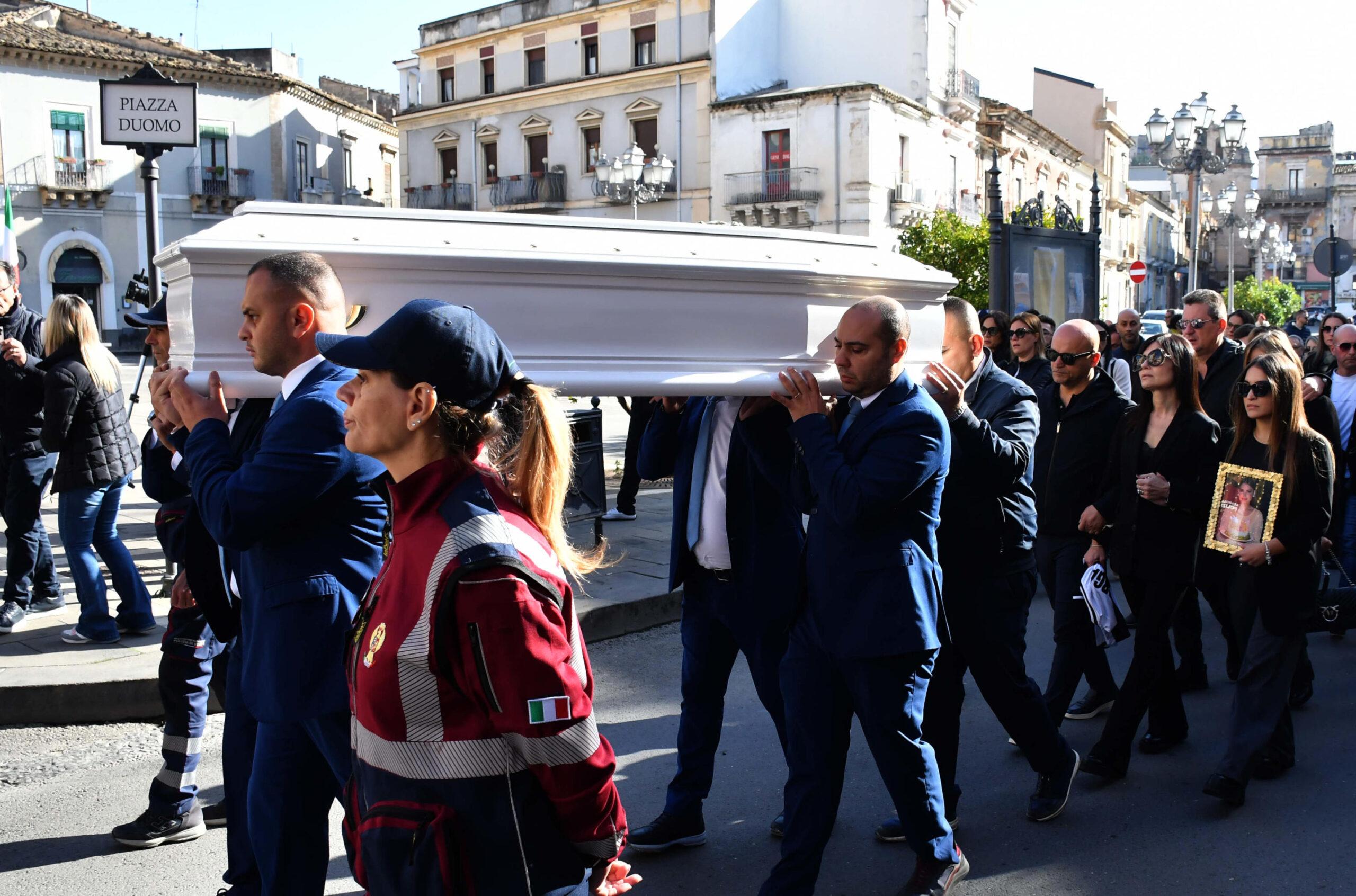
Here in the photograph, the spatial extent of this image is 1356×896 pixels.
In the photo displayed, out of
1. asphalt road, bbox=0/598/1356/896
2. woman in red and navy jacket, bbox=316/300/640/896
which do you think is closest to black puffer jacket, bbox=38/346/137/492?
asphalt road, bbox=0/598/1356/896

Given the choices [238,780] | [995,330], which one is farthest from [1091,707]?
[238,780]

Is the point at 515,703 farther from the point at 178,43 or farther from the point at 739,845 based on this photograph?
the point at 178,43

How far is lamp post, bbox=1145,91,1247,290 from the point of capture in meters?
15.5

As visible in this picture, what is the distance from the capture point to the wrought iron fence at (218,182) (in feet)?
133

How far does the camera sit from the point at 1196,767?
15.4 feet

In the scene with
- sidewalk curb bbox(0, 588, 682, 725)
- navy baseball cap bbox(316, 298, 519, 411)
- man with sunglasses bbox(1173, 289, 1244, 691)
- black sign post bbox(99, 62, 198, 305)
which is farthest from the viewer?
black sign post bbox(99, 62, 198, 305)

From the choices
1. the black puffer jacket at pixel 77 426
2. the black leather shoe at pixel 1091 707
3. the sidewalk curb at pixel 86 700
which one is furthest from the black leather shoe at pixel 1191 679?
the black puffer jacket at pixel 77 426

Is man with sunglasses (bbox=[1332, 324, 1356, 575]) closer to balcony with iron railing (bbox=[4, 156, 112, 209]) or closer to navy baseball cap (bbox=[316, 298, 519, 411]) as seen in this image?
navy baseball cap (bbox=[316, 298, 519, 411])

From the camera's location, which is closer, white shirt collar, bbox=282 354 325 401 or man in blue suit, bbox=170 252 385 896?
man in blue suit, bbox=170 252 385 896

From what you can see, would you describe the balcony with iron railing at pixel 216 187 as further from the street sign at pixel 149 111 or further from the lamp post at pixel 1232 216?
the street sign at pixel 149 111

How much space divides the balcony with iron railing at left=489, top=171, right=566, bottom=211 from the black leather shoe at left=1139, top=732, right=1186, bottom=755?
3770 centimetres

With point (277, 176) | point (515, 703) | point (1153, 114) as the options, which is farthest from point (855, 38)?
point (515, 703)

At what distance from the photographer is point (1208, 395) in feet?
22.9

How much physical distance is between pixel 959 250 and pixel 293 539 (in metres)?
26.4
